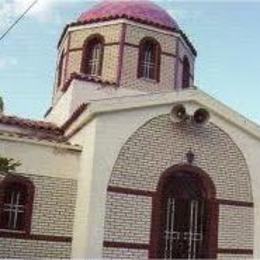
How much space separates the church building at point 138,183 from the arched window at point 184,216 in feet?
0.09

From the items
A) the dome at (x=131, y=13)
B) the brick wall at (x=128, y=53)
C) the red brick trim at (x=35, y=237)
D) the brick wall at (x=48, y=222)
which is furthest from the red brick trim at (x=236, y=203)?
the dome at (x=131, y=13)

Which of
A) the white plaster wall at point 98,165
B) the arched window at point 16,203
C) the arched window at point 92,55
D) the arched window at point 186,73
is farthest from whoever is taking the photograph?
the arched window at point 186,73

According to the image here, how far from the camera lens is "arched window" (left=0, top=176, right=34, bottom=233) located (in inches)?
635

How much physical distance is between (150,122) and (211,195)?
260 cm

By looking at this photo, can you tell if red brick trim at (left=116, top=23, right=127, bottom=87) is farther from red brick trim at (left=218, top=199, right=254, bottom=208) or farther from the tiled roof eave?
red brick trim at (left=218, top=199, right=254, bottom=208)

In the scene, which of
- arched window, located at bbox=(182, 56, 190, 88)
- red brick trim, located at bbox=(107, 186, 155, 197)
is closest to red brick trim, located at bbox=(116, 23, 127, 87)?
arched window, located at bbox=(182, 56, 190, 88)

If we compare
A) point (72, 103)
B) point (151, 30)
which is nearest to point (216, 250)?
point (72, 103)

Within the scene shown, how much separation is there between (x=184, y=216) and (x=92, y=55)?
714cm

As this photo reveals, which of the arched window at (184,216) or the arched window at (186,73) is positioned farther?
the arched window at (186,73)

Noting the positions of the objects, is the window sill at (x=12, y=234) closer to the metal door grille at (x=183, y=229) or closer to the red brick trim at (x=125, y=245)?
the red brick trim at (x=125, y=245)

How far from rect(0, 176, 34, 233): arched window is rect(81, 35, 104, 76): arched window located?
6.05 metres

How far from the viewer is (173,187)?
17094 mm

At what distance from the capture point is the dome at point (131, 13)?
70.2 feet

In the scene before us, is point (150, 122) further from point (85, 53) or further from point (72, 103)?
point (85, 53)
